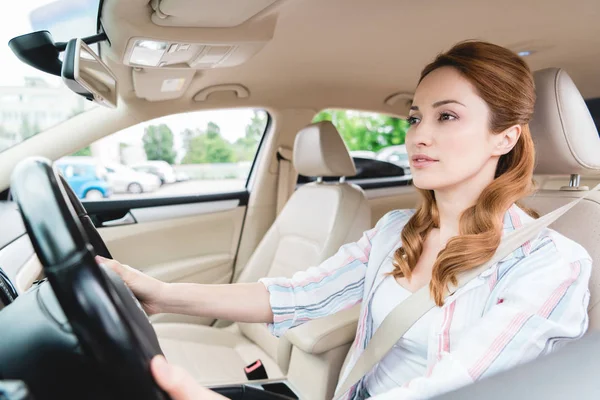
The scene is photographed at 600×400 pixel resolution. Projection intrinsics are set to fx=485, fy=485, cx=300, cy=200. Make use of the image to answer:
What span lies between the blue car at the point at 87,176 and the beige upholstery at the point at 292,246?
73 centimetres

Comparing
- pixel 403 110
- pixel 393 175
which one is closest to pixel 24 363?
pixel 403 110

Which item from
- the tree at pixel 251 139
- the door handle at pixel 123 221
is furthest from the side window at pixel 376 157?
the door handle at pixel 123 221

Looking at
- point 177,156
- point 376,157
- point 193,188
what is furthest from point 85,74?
point 376,157

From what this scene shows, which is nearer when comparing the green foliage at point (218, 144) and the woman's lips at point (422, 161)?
the woman's lips at point (422, 161)

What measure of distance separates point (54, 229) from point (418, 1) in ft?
4.30

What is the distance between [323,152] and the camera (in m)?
2.17

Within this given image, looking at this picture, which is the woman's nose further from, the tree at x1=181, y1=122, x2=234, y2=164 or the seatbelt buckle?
the tree at x1=181, y1=122, x2=234, y2=164

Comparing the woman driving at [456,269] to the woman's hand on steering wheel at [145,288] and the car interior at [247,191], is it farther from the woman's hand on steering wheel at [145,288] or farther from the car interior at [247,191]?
the car interior at [247,191]

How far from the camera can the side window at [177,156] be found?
2197mm

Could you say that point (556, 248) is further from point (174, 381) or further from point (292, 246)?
point (292, 246)

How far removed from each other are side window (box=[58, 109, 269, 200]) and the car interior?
0.14ft

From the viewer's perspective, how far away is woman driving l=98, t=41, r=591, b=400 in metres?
0.83

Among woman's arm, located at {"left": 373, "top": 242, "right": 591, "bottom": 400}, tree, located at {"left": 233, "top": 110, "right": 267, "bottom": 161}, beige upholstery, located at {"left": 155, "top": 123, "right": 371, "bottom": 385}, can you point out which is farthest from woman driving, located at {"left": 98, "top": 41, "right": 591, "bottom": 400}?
tree, located at {"left": 233, "top": 110, "right": 267, "bottom": 161}

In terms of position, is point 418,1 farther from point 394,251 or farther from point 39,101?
point 39,101
